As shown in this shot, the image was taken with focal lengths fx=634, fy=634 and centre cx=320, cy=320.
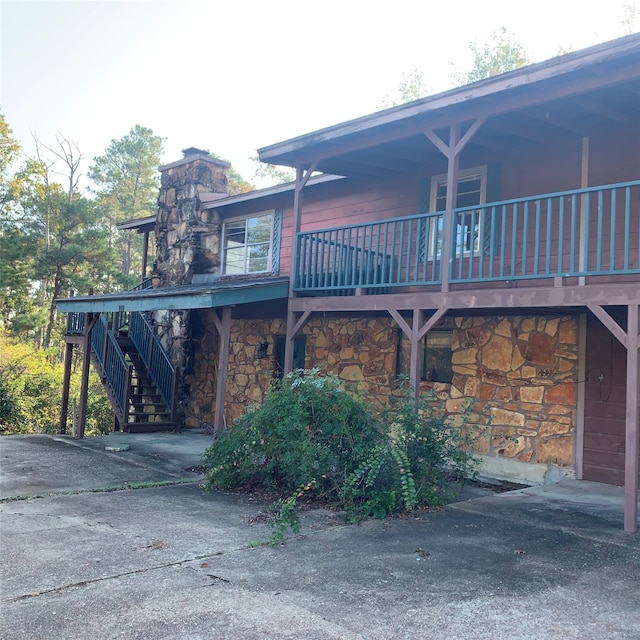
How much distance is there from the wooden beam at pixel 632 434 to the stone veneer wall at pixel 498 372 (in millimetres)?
1706

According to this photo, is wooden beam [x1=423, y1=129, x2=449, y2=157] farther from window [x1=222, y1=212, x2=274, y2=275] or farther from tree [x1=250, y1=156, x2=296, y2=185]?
tree [x1=250, y1=156, x2=296, y2=185]

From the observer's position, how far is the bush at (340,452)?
6.39m

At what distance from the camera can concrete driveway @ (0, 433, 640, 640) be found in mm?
3533

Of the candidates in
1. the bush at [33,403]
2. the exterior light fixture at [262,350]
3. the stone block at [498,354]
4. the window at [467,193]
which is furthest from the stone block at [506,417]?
the bush at [33,403]

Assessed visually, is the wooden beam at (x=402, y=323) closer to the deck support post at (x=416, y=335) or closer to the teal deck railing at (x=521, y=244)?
the deck support post at (x=416, y=335)

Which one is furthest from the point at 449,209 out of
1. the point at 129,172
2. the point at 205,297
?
the point at 129,172

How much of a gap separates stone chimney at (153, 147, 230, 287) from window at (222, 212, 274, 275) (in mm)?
561

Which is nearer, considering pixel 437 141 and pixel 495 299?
pixel 495 299

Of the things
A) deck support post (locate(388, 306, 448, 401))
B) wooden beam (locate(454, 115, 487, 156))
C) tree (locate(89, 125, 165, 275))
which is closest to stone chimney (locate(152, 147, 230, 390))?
deck support post (locate(388, 306, 448, 401))

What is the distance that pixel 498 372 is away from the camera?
918cm

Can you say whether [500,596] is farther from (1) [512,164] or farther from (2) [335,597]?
(1) [512,164]

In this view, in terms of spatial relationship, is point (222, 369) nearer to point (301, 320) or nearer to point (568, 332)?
point (301, 320)

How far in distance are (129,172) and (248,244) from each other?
89.6 feet

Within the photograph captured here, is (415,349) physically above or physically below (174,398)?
above
